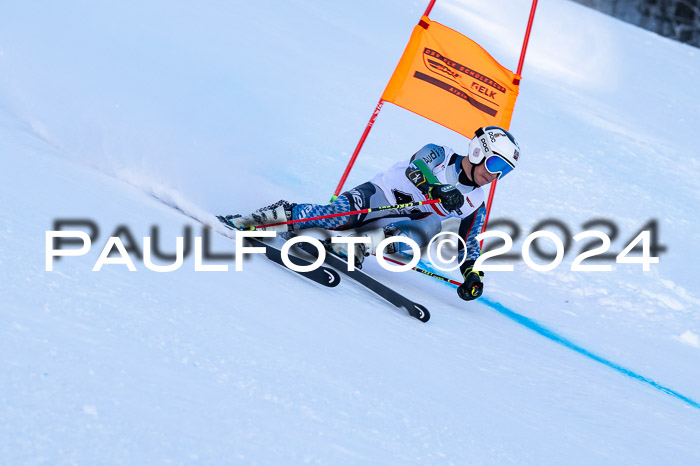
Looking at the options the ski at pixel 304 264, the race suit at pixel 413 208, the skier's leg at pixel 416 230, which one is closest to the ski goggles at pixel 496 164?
the race suit at pixel 413 208

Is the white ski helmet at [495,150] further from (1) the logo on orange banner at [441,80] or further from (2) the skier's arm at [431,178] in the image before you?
(1) the logo on orange banner at [441,80]

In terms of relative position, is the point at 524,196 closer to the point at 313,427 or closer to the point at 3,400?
the point at 313,427

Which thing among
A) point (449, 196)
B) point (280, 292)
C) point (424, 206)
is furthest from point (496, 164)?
point (280, 292)

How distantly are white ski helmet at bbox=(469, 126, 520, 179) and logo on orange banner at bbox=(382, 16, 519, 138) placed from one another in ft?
2.97

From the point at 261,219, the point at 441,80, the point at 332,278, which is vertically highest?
the point at 441,80

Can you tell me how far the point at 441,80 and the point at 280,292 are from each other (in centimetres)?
242

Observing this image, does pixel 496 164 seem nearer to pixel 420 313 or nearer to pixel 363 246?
pixel 363 246

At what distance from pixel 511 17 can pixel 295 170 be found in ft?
40.1

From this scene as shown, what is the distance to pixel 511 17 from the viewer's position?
16688 mm

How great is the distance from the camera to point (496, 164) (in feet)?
12.7

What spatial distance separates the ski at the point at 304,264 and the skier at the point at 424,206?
1.08 feet

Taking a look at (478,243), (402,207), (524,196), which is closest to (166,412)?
(402,207)

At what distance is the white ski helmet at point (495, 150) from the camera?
3.85 metres

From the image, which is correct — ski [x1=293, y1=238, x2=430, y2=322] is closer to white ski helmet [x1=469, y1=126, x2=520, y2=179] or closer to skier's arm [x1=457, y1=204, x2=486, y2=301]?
skier's arm [x1=457, y1=204, x2=486, y2=301]
